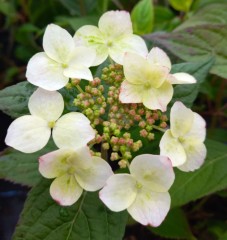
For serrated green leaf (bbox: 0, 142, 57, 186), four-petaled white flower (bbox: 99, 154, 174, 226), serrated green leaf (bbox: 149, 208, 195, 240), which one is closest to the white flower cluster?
four-petaled white flower (bbox: 99, 154, 174, 226)

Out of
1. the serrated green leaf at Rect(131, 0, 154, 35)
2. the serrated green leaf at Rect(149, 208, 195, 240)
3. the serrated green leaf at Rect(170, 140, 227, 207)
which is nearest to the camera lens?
the serrated green leaf at Rect(170, 140, 227, 207)

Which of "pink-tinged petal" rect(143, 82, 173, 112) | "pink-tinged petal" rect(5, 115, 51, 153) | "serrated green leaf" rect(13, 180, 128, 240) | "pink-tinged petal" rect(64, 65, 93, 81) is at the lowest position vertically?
"serrated green leaf" rect(13, 180, 128, 240)

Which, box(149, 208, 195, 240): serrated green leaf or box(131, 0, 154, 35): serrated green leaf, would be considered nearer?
box(149, 208, 195, 240): serrated green leaf

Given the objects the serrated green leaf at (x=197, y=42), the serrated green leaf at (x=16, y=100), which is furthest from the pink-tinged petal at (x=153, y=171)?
the serrated green leaf at (x=197, y=42)

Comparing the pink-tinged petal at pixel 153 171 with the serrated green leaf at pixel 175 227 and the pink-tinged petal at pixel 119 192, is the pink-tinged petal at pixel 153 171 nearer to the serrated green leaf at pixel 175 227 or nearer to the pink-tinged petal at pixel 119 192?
the pink-tinged petal at pixel 119 192

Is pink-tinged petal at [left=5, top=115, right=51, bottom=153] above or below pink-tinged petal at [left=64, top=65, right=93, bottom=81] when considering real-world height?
below

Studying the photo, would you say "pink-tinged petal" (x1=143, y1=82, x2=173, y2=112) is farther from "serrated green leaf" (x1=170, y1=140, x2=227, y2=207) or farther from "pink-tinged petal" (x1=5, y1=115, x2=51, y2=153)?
"serrated green leaf" (x1=170, y1=140, x2=227, y2=207)

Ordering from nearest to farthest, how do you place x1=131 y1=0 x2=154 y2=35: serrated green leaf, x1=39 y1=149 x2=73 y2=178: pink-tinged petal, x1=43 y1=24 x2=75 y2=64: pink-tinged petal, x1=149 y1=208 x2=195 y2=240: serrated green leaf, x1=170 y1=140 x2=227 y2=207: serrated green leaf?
x1=39 y1=149 x2=73 y2=178: pink-tinged petal → x1=43 y1=24 x2=75 y2=64: pink-tinged petal → x1=170 y1=140 x2=227 y2=207: serrated green leaf → x1=149 y1=208 x2=195 y2=240: serrated green leaf → x1=131 y1=0 x2=154 y2=35: serrated green leaf
